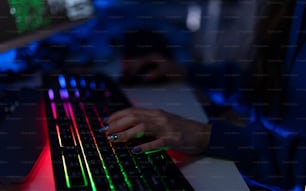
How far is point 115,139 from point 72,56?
1.60 feet

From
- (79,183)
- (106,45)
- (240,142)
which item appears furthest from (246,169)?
(106,45)

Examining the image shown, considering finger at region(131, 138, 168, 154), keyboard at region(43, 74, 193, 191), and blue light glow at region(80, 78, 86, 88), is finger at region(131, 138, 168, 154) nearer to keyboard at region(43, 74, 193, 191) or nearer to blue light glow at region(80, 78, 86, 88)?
keyboard at region(43, 74, 193, 191)

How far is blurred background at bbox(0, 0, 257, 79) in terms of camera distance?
3.19 feet

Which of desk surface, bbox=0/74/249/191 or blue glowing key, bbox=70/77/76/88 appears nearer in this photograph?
desk surface, bbox=0/74/249/191

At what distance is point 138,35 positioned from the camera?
3.46 ft

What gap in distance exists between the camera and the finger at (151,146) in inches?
23.4

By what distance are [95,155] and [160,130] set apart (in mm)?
129

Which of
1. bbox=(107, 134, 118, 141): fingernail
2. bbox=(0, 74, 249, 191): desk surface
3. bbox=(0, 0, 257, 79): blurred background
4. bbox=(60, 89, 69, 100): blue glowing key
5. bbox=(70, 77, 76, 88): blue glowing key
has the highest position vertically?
bbox=(0, 0, 257, 79): blurred background

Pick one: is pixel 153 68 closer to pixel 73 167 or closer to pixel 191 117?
pixel 191 117

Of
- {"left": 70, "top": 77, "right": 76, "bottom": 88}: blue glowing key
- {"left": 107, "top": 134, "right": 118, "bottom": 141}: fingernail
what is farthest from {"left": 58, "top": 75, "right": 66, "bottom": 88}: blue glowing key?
{"left": 107, "top": 134, "right": 118, "bottom": 141}: fingernail

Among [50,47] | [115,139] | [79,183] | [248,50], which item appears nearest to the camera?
[79,183]

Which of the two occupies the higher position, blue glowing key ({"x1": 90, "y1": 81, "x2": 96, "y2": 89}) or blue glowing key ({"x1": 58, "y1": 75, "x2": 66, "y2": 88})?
blue glowing key ({"x1": 58, "y1": 75, "x2": 66, "y2": 88})

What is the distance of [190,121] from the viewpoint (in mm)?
706

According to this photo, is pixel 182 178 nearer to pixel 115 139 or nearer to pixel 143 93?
pixel 115 139
